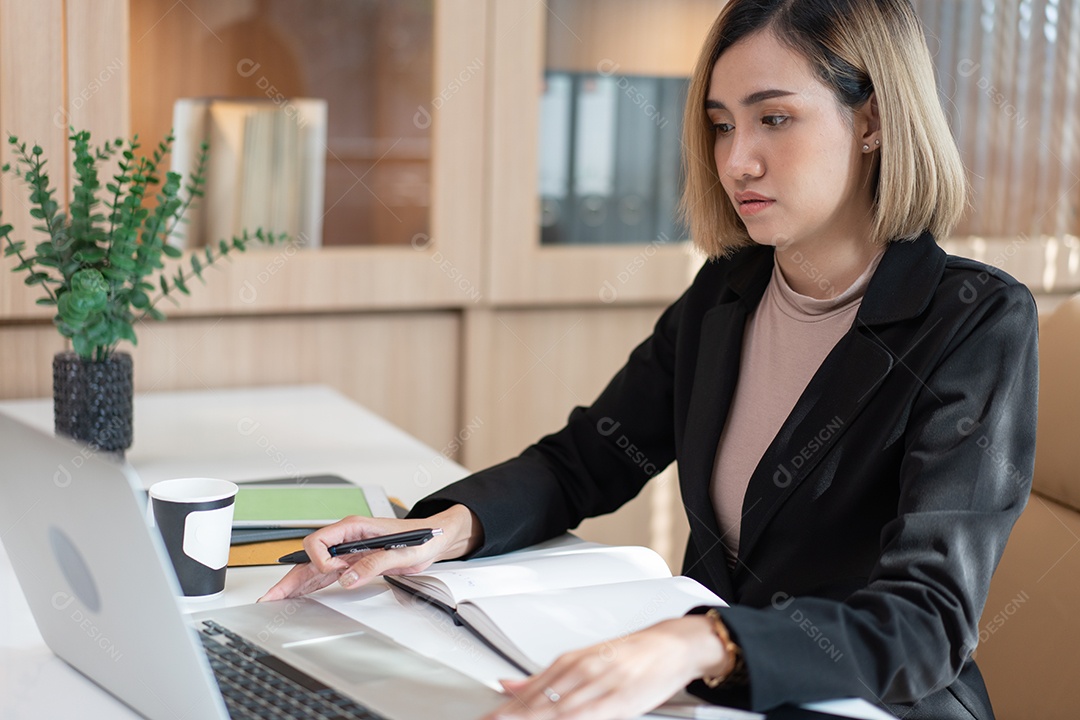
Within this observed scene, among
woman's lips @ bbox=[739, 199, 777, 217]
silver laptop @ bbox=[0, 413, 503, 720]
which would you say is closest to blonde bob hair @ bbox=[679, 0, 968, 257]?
woman's lips @ bbox=[739, 199, 777, 217]

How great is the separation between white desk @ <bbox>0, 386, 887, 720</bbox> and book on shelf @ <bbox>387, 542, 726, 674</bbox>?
0.02 m

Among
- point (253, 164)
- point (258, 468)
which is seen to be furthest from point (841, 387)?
point (253, 164)

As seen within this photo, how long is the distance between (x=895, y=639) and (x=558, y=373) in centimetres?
150

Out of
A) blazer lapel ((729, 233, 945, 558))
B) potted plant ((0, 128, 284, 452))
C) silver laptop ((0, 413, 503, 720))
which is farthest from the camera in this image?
potted plant ((0, 128, 284, 452))

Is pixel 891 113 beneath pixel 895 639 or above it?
above

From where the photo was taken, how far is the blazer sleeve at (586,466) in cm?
124

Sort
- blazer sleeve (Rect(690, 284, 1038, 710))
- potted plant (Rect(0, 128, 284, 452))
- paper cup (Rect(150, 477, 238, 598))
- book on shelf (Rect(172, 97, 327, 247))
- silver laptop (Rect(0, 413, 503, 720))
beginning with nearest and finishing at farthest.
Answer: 1. silver laptop (Rect(0, 413, 503, 720))
2. blazer sleeve (Rect(690, 284, 1038, 710))
3. paper cup (Rect(150, 477, 238, 598))
4. potted plant (Rect(0, 128, 284, 452))
5. book on shelf (Rect(172, 97, 327, 247))

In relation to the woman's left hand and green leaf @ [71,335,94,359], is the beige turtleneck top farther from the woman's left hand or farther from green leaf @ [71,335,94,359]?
green leaf @ [71,335,94,359]

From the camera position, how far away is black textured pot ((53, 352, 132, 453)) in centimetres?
155

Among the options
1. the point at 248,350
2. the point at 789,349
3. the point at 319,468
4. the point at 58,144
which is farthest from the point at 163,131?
the point at 789,349

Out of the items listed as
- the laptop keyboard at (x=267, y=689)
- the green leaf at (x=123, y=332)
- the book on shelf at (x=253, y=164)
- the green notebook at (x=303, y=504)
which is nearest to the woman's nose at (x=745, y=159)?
the green notebook at (x=303, y=504)

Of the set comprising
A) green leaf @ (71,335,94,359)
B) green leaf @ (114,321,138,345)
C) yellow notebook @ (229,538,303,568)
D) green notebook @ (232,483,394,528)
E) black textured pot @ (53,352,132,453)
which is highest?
green leaf @ (114,321,138,345)

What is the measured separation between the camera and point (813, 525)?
3.90 feet

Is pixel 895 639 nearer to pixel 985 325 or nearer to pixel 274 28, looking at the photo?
pixel 985 325
